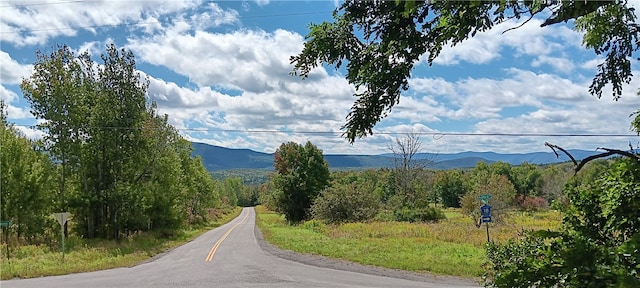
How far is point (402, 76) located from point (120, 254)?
24.5 meters

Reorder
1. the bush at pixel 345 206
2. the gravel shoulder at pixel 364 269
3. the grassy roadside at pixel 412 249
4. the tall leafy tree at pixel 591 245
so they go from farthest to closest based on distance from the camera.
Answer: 1. the bush at pixel 345 206
2. the grassy roadside at pixel 412 249
3. the gravel shoulder at pixel 364 269
4. the tall leafy tree at pixel 591 245

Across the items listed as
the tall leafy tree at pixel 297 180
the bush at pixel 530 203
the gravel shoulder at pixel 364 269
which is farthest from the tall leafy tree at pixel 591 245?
the bush at pixel 530 203

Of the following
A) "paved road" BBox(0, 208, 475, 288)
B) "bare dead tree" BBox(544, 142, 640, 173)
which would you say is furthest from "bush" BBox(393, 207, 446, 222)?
"bare dead tree" BBox(544, 142, 640, 173)

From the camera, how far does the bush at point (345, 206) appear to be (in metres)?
44.4

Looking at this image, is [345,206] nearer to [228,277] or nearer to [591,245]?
[228,277]

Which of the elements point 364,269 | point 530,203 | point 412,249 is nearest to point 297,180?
point 412,249

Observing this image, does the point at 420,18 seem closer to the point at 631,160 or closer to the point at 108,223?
the point at 631,160

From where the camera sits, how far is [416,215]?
45156 mm

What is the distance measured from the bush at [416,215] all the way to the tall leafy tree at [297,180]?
37.7 feet

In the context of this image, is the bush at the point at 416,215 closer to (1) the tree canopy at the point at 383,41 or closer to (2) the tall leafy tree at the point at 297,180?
(2) the tall leafy tree at the point at 297,180

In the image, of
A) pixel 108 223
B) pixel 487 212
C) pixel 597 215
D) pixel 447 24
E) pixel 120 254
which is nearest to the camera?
pixel 447 24

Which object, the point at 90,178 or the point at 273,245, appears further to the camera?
the point at 90,178

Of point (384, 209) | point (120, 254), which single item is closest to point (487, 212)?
point (120, 254)

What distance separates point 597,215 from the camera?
10.3ft
